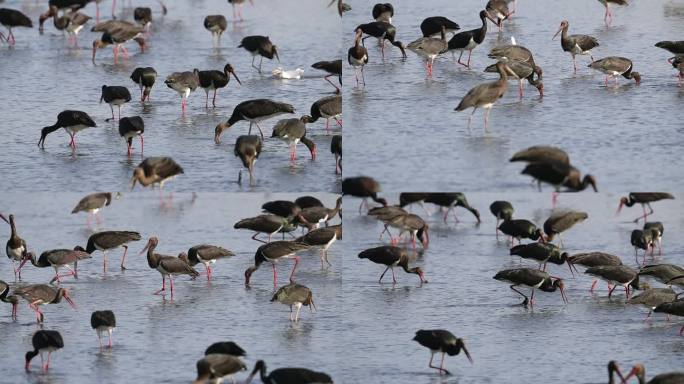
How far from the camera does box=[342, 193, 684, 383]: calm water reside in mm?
15234

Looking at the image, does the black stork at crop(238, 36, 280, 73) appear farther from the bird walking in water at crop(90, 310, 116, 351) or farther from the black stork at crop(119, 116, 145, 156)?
the bird walking in water at crop(90, 310, 116, 351)

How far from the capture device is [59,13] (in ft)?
90.7

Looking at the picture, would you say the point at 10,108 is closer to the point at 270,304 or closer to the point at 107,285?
the point at 107,285

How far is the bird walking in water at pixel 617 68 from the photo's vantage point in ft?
63.6

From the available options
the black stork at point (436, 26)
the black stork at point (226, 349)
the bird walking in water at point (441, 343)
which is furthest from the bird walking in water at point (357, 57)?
the black stork at point (226, 349)

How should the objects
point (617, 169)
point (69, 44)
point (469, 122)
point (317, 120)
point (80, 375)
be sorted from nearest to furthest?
1. point (80, 375)
2. point (617, 169)
3. point (469, 122)
4. point (317, 120)
5. point (69, 44)

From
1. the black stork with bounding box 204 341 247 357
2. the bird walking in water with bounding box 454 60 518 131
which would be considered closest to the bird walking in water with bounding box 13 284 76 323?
the black stork with bounding box 204 341 247 357

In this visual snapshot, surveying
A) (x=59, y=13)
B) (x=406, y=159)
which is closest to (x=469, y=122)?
(x=406, y=159)

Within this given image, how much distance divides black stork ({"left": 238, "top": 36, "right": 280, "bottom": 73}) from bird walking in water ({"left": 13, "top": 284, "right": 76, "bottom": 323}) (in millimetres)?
5929

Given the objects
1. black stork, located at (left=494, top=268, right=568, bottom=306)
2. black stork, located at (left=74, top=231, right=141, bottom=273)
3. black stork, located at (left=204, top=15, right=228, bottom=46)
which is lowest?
black stork, located at (left=74, top=231, right=141, bottom=273)

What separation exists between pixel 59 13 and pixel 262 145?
33.4ft

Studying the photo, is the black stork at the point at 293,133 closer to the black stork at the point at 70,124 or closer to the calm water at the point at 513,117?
the calm water at the point at 513,117

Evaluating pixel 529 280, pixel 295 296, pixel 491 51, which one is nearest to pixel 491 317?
pixel 529 280

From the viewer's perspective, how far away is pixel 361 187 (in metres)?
17.3
